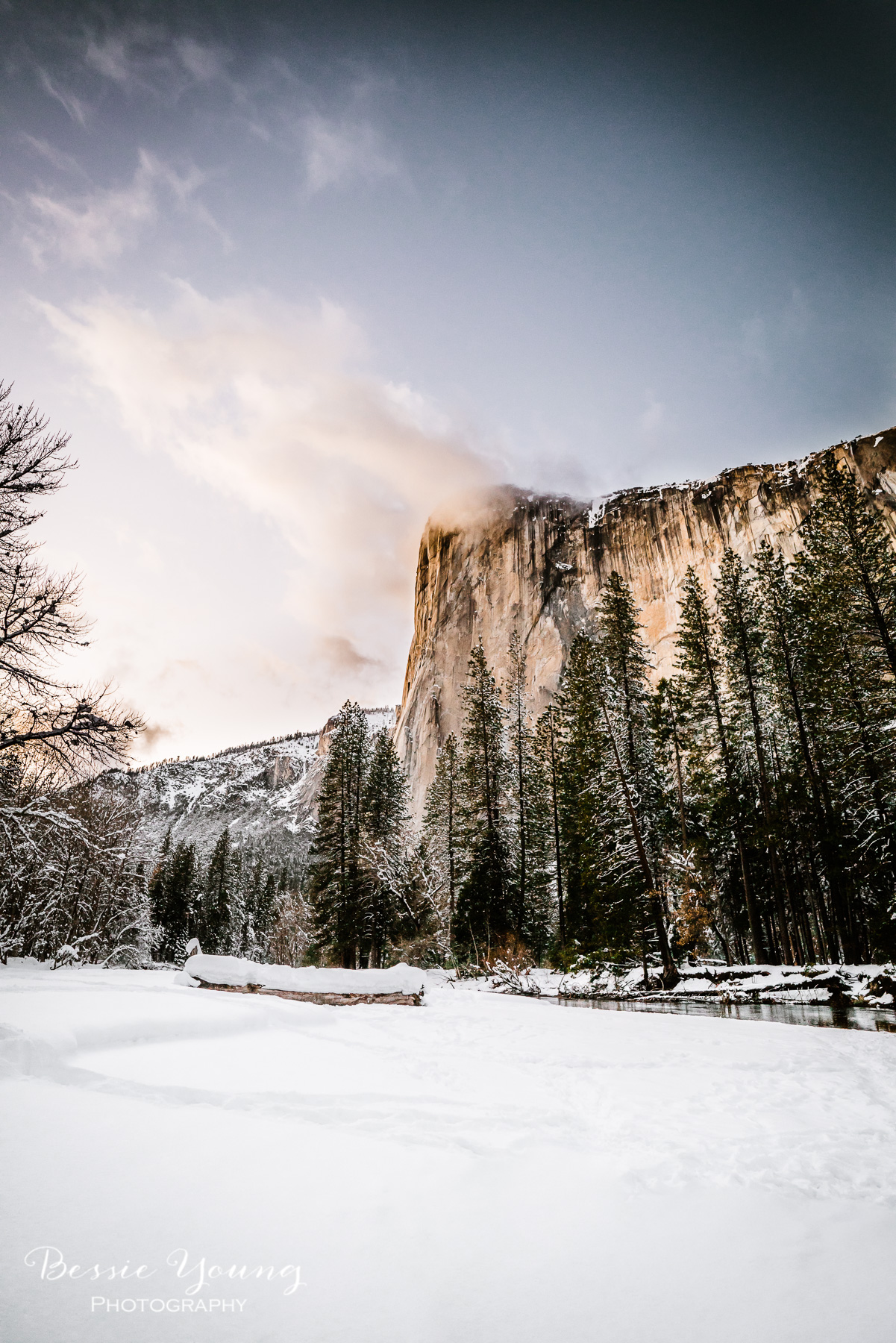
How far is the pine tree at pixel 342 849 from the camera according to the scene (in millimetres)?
29438

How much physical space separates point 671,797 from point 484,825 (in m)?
9.22

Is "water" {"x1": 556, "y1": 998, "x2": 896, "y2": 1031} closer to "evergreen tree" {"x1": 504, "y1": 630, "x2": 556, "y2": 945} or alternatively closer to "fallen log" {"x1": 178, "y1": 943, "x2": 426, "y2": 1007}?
"fallen log" {"x1": 178, "y1": 943, "x2": 426, "y2": 1007}

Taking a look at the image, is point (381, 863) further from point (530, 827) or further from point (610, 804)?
point (610, 804)

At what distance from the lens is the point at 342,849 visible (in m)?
30.7

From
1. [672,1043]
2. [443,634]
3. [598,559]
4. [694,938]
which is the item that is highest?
[598,559]

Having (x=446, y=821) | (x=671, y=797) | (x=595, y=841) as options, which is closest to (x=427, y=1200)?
(x=595, y=841)

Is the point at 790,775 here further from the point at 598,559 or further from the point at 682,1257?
the point at 598,559

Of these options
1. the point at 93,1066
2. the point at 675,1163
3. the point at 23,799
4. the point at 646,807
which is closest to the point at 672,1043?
the point at 675,1163

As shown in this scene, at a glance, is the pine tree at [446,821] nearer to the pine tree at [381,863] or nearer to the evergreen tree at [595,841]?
the pine tree at [381,863]

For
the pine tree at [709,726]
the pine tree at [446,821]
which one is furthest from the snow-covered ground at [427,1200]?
the pine tree at [446,821]

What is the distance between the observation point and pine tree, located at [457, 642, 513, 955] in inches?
1050

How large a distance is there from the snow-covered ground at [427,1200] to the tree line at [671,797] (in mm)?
14534

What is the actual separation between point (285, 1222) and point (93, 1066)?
313cm

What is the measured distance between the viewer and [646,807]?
20.9 m
